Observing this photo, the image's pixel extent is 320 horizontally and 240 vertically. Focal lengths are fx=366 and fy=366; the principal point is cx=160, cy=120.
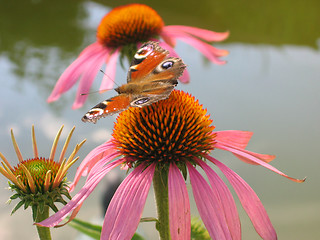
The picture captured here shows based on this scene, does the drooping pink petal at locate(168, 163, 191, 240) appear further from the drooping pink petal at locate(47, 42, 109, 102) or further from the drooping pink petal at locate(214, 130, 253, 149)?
the drooping pink petal at locate(47, 42, 109, 102)

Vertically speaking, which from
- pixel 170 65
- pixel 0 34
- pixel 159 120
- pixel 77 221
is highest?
pixel 0 34

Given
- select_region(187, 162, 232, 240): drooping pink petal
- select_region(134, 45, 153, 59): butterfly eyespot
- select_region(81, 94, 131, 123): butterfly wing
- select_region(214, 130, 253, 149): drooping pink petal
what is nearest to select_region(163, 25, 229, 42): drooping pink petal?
select_region(134, 45, 153, 59): butterfly eyespot

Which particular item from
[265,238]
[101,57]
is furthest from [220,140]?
[101,57]

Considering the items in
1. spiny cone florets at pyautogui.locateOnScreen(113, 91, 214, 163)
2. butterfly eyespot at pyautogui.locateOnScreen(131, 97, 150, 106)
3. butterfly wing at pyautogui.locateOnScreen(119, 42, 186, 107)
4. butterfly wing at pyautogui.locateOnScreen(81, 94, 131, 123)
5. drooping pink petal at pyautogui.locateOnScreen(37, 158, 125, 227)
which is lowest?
drooping pink petal at pyautogui.locateOnScreen(37, 158, 125, 227)

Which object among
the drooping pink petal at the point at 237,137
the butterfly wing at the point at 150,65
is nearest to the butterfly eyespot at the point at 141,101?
the butterfly wing at the point at 150,65

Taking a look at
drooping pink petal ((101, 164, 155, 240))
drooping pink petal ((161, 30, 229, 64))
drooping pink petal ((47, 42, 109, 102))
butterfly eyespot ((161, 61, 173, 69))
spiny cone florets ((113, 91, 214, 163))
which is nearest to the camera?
drooping pink petal ((101, 164, 155, 240))

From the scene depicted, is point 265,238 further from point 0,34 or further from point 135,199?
point 0,34

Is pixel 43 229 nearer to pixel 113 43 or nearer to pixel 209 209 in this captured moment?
pixel 209 209
